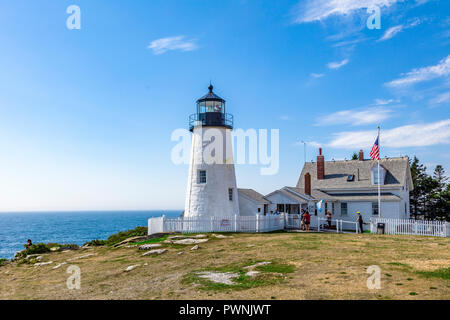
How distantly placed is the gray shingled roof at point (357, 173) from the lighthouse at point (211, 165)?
15774 millimetres

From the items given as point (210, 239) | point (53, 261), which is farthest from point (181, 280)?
point (53, 261)

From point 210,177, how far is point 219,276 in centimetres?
1389

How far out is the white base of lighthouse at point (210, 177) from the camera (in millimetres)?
25844

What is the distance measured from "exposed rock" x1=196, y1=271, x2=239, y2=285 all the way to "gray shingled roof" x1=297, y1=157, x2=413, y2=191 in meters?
27.7

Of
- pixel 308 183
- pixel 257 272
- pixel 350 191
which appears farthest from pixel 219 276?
pixel 350 191

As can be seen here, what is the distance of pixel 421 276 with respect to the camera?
10883mm

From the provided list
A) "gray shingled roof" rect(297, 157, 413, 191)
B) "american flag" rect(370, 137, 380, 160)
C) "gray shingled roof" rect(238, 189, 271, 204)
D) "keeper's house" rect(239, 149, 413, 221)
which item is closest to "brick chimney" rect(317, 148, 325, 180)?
"keeper's house" rect(239, 149, 413, 221)

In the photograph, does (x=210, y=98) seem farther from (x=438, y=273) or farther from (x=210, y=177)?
(x=438, y=273)

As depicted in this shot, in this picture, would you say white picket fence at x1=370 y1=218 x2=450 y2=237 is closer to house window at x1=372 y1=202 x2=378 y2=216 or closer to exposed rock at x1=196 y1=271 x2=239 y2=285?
house window at x1=372 y1=202 x2=378 y2=216

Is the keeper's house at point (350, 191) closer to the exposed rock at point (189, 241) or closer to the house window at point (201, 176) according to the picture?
the house window at point (201, 176)

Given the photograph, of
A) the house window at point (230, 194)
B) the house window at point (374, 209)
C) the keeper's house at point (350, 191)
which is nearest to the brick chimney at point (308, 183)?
the keeper's house at point (350, 191)

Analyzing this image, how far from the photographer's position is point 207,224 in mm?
24188

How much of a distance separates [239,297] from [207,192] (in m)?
16.4
